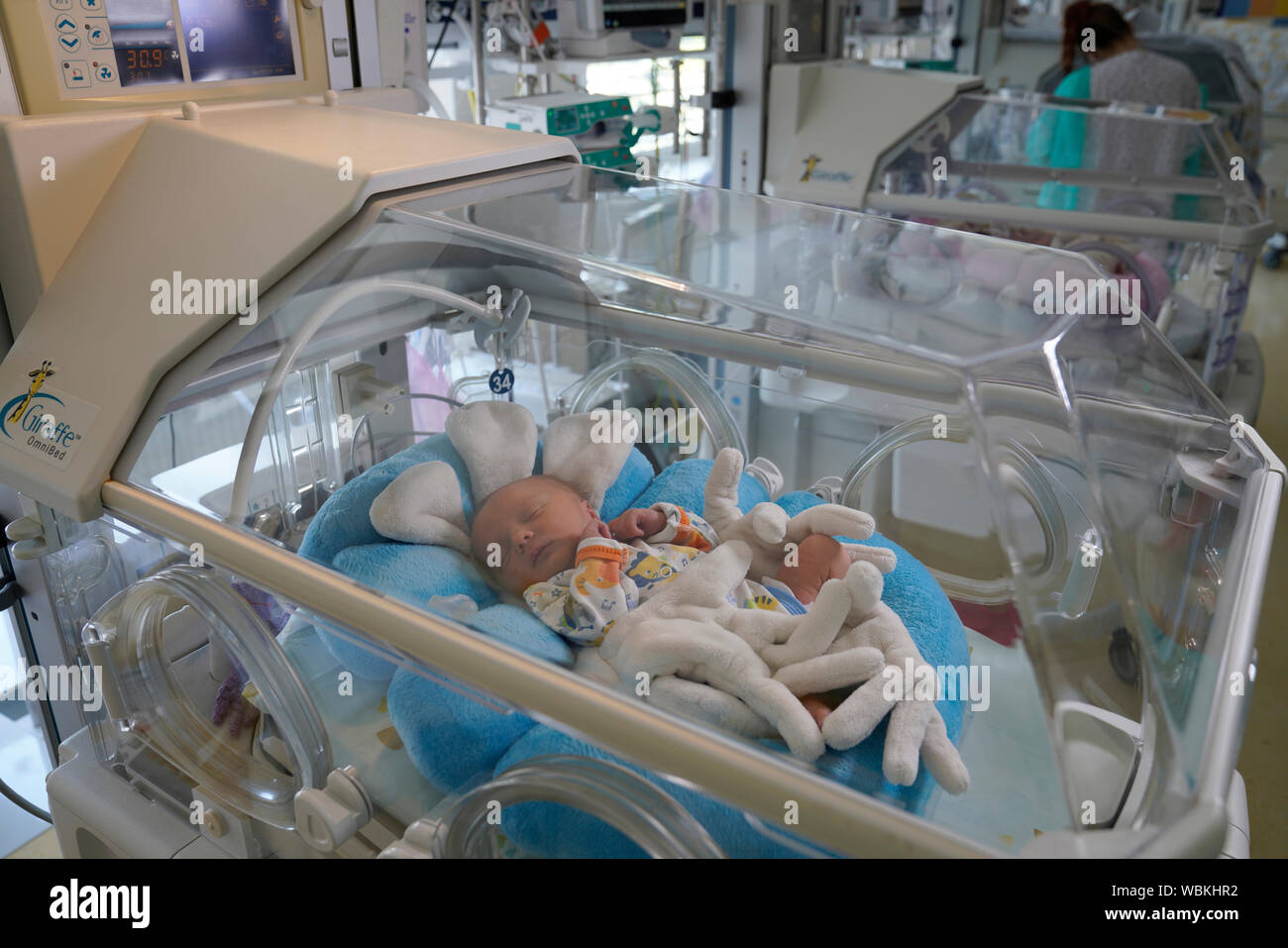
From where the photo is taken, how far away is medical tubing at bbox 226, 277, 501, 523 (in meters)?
1.02

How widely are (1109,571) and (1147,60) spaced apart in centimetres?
277

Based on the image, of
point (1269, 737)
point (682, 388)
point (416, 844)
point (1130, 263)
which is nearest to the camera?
point (416, 844)

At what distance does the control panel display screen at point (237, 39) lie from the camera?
124 centimetres

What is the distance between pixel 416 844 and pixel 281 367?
0.54 metres

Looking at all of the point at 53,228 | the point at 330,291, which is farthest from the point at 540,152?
the point at 53,228

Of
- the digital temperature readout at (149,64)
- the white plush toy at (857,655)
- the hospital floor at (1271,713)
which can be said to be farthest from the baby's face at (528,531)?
the hospital floor at (1271,713)

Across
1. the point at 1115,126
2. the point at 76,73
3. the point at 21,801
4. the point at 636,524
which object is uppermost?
the point at 76,73

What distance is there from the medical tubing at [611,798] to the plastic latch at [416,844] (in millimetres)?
75

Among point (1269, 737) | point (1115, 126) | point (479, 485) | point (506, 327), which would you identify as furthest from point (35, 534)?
point (1115, 126)

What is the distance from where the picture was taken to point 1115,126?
8.75 ft

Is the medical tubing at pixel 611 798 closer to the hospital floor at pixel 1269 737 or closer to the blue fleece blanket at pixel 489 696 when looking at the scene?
the blue fleece blanket at pixel 489 696

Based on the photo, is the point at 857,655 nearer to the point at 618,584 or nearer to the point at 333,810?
the point at 618,584

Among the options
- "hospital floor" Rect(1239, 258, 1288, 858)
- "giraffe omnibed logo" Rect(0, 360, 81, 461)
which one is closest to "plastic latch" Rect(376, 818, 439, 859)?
"giraffe omnibed logo" Rect(0, 360, 81, 461)
